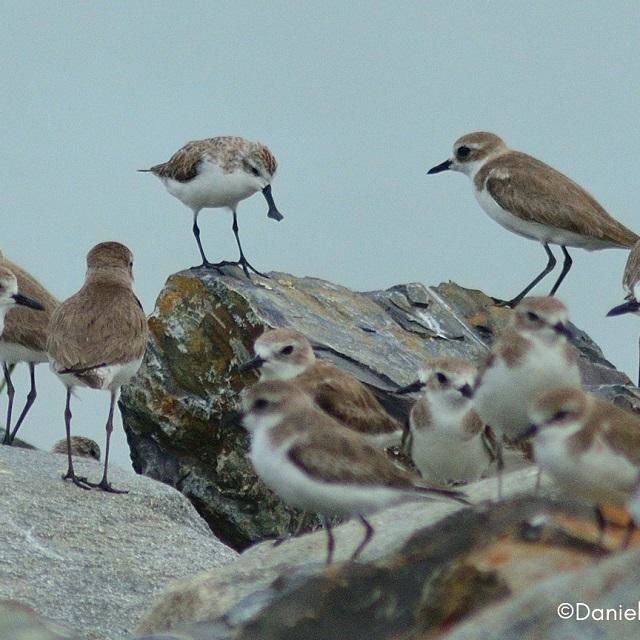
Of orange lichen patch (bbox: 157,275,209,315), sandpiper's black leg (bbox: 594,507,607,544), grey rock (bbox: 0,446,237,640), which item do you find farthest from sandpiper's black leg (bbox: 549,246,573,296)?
sandpiper's black leg (bbox: 594,507,607,544)

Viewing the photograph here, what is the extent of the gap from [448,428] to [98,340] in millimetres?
3779

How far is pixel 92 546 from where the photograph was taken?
12.5m

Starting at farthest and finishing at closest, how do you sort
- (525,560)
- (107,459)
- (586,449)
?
(107,459) < (586,449) < (525,560)

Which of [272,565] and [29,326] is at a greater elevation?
[29,326]

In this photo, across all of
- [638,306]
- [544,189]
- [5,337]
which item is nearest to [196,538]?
[5,337]

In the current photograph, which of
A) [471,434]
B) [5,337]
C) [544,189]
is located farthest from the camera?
[544,189]

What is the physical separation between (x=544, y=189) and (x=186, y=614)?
10300mm

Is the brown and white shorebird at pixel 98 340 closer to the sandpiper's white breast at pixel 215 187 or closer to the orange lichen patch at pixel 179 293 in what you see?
the orange lichen patch at pixel 179 293

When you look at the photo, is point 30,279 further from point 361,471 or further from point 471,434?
point 361,471

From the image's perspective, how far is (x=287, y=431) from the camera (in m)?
9.02

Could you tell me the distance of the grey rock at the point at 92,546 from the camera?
11.3m

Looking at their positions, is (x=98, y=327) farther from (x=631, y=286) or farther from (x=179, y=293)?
(x=631, y=286)

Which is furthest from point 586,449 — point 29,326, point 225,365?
point 29,326

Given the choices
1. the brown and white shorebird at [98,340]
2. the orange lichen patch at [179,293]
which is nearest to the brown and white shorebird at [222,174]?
the orange lichen patch at [179,293]
